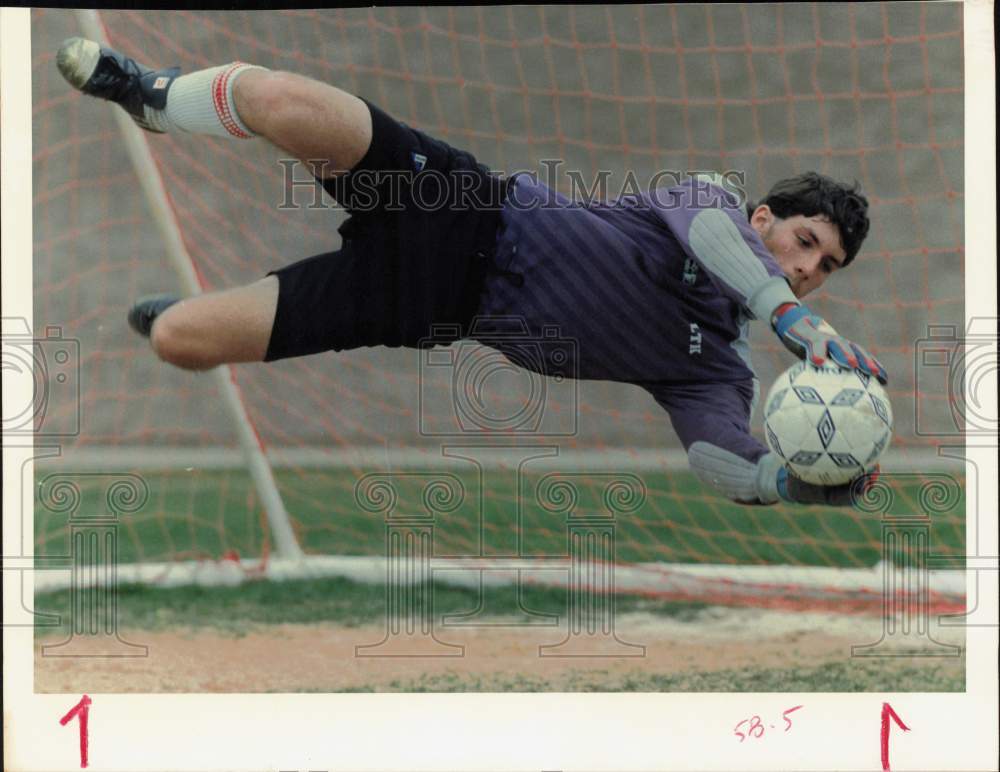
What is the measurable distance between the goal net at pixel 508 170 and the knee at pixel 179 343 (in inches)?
3.7

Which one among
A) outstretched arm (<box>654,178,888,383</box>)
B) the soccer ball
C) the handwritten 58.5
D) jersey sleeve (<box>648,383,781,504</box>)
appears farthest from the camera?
jersey sleeve (<box>648,383,781,504</box>)

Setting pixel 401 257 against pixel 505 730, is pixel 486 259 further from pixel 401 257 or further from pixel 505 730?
pixel 505 730

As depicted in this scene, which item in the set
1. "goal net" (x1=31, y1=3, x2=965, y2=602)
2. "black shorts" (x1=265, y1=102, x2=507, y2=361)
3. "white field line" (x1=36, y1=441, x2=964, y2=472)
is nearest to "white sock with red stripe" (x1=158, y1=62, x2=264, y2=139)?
"goal net" (x1=31, y1=3, x2=965, y2=602)

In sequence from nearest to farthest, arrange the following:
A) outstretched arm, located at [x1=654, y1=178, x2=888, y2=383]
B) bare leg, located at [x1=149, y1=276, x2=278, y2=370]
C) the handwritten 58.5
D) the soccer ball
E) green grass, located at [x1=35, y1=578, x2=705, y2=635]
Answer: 1. the soccer ball
2. outstretched arm, located at [x1=654, y1=178, x2=888, y2=383]
3. the handwritten 58.5
4. bare leg, located at [x1=149, y1=276, x2=278, y2=370]
5. green grass, located at [x1=35, y1=578, x2=705, y2=635]

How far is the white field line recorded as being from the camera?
340 centimetres

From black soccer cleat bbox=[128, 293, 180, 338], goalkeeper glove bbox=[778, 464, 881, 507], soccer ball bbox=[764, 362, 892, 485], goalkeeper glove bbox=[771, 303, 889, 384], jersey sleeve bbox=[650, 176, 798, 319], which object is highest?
jersey sleeve bbox=[650, 176, 798, 319]

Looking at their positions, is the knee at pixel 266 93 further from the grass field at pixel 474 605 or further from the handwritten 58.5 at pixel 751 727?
the handwritten 58.5 at pixel 751 727

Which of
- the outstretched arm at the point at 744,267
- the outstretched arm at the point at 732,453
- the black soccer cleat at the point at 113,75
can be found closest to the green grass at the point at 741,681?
the outstretched arm at the point at 732,453

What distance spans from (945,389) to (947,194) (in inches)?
20.5

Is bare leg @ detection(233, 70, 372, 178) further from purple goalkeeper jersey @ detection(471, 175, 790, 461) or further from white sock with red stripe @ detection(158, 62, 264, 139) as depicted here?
purple goalkeeper jersey @ detection(471, 175, 790, 461)

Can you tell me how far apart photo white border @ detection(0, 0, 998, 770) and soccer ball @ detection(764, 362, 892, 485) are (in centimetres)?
48

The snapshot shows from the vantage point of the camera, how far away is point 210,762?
3.07 m

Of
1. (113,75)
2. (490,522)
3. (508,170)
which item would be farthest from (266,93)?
(490,522)

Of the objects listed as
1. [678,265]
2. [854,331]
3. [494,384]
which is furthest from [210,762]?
[854,331]
